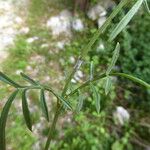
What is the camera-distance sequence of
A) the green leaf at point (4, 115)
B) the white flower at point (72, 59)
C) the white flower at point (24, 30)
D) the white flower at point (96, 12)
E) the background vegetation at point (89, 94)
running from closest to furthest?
the green leaf at point (4, 115) < the background vegetation at point (89, 94) < the white flower at point (72, 59) < the white flower at point (24, 30) < the white flower at point (96, 12)

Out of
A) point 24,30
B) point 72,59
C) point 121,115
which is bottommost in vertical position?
point 121,115

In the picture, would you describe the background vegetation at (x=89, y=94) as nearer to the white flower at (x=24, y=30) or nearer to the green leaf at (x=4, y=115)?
the white flower at (x=24, y=30)

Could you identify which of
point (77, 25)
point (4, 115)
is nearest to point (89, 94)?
point (77, 25)

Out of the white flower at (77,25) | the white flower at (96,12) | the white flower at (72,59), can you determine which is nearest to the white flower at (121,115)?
the white flower at (72,59)

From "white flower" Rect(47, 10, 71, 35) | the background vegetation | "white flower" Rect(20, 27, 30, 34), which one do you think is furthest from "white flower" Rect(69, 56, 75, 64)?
"white flower" Rect(20, 27, 30, 34)

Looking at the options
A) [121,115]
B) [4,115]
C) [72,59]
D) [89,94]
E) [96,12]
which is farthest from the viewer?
[96,12]

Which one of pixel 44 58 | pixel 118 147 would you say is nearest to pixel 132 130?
pixel 118 147

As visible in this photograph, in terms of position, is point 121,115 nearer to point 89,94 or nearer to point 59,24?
point 89,94

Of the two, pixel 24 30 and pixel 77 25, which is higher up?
pixel 24 30

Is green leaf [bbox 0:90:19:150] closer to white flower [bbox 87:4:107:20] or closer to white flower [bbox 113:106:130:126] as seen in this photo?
white flower [bbox 113:106:130:126]

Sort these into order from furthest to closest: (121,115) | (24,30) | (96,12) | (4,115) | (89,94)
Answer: (96,12) < (24,30) < (89,94) < (121,115) < (4,115)

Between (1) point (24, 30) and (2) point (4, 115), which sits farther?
(1) point (24, 30)
